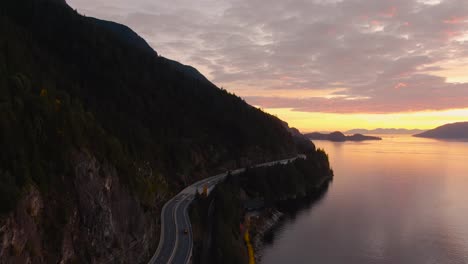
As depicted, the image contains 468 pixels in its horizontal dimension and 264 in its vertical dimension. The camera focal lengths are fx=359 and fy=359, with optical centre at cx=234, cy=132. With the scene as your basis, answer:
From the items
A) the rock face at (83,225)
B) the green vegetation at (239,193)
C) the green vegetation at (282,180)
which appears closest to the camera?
the rock face at (83,225)

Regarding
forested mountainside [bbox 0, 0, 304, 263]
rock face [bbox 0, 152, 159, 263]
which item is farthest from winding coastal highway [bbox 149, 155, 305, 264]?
forested mountainside [bbox 0, 0, 304, 263]

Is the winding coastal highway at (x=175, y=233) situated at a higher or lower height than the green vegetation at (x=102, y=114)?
lower

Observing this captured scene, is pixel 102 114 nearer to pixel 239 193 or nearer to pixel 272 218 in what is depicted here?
pixel 239 193

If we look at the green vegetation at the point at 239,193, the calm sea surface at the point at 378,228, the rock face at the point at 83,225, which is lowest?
the calm sea surface at the point at 378,228

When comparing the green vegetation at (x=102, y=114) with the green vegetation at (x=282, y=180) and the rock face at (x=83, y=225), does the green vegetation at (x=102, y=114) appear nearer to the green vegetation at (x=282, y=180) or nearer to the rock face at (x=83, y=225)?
Result: the rock face at (x=83, y=225)

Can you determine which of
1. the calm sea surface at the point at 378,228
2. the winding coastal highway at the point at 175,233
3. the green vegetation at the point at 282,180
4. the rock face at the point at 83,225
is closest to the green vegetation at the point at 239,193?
the green vegetation at the point at 282,180

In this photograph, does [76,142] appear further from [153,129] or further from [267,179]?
[267,179]

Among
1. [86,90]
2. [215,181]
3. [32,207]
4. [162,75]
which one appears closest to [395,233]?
[215,181]
